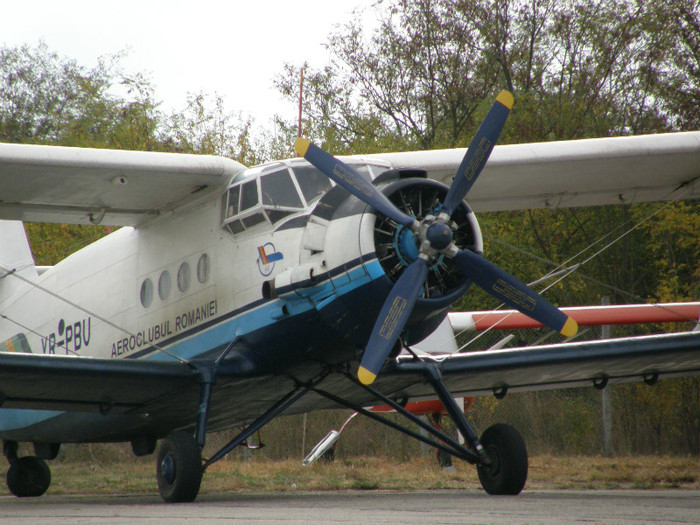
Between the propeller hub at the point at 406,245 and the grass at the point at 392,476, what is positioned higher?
the propeller hub at the point at 406,245

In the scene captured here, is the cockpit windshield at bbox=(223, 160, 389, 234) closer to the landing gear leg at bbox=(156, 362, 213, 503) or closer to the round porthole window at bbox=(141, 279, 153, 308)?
the round porthole window at bbox=(141, 279, 153, 308)

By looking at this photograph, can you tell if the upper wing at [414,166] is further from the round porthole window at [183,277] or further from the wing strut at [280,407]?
the wing strut at [280,407]

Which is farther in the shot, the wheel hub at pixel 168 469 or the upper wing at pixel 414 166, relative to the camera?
the upper wing at pixel 414 166

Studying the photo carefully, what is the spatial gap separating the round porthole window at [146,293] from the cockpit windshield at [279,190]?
1.83 m

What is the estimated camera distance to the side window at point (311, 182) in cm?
865

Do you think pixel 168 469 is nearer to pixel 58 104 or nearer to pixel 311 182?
pixel 311 182

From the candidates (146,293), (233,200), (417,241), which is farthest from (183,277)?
(417,241)

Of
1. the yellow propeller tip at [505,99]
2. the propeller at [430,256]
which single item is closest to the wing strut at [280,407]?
the propeller at [430,256]

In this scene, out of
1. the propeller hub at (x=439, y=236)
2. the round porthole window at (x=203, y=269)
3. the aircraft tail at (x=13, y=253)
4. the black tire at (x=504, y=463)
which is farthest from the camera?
the aircraft tail at (x=13, y=253)

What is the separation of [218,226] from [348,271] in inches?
91.2

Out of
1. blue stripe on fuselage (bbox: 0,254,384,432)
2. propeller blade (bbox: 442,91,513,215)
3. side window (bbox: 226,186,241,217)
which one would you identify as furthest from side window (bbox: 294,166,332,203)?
propeller blade (bbox: 442,91,513,215)

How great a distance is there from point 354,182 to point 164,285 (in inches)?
139

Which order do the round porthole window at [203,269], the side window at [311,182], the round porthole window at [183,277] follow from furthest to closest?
1. the round porthole window at [183,277]
2. the round porthole window at [203,269]
3. the side window at [311,182]

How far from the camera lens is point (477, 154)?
8070 mm
